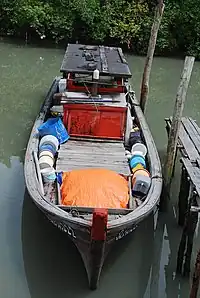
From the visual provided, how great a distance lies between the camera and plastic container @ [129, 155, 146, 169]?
7.30 metres

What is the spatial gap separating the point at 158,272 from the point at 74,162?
1972 millimetres

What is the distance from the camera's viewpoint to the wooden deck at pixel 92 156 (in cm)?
725

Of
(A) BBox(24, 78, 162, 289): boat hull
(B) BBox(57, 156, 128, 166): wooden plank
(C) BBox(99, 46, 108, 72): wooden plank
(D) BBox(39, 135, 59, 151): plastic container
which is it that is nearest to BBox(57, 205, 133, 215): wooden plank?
(A) BBox(24, 78, 162, 289): boat hull

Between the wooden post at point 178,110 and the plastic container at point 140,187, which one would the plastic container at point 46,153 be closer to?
the plastic container at point 140,187

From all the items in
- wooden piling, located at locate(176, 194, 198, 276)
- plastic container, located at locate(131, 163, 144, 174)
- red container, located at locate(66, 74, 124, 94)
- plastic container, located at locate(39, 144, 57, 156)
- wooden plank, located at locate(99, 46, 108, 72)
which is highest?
Answer: wooden plank, located at locate(99, 46, 108, 72)

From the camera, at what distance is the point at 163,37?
17.8m

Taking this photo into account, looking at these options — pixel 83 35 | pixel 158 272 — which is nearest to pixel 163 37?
pixel 83 35

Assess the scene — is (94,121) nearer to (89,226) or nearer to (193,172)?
(193,172)

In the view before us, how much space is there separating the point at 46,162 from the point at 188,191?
6.68ft

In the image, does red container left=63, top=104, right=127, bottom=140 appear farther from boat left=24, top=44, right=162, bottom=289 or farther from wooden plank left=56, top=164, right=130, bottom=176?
wooden plank left=56, top=164, right=130, bottom=176

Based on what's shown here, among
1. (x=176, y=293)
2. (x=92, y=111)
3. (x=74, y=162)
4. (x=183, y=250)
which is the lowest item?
(x=176, y=293)

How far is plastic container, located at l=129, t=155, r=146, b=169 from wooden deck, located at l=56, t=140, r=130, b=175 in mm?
78

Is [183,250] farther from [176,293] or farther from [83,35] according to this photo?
[83,35]

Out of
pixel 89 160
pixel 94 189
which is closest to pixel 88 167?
pixel 89 160
